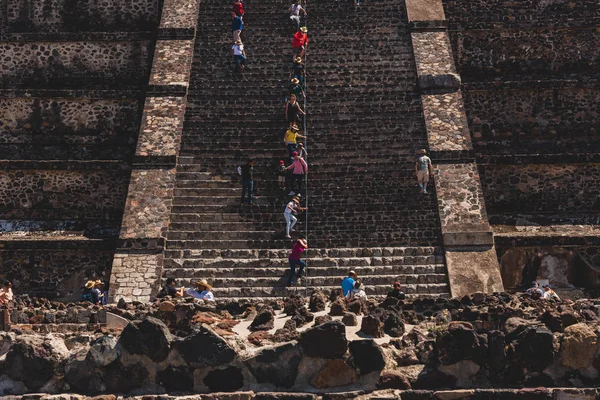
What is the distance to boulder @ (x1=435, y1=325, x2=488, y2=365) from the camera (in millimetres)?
10805

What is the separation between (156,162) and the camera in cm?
2297

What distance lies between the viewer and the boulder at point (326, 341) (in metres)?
10.7

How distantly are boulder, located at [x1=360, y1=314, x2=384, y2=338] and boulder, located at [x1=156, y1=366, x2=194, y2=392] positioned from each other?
2110mm

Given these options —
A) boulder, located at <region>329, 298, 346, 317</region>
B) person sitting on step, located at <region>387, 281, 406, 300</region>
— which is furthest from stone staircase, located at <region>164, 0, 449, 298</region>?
boulder, located at <region>329, 298, 346, 317</region>

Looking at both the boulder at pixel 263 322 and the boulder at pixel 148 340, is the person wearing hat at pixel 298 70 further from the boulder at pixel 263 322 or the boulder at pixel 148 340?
the boulder at pixel 148 340

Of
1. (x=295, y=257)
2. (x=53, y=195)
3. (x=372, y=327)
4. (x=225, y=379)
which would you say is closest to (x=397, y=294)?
(x=295, y=257)

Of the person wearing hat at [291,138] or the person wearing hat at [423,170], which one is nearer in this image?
the person wearing hat at [423,170]

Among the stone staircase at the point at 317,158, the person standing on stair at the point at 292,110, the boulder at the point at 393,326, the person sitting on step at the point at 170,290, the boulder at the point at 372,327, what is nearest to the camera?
A: the boulder at the point at 372,327

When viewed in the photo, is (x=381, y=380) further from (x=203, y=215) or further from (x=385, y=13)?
(x=385, y=13)

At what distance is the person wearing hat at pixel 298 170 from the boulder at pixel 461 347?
11678mm

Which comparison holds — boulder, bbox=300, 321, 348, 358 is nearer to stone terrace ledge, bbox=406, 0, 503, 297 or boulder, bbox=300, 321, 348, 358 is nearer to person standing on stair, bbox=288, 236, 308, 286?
person standing on stair, bbox=288, 236, 308, 286

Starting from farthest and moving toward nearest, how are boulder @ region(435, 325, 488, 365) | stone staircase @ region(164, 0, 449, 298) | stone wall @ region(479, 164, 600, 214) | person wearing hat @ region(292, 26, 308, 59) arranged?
person wearing hat @ region(292, 26, 308, 59) < stone wall @ region(479, 164, 600, 214) < stone staircase @ region(164, 0, 449, 298) < boulder @ region(435, 325, 488, 365)

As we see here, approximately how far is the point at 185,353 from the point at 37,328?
4.14m

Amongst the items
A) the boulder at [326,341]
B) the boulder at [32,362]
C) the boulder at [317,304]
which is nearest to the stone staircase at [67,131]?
the boulder at [317,304]
